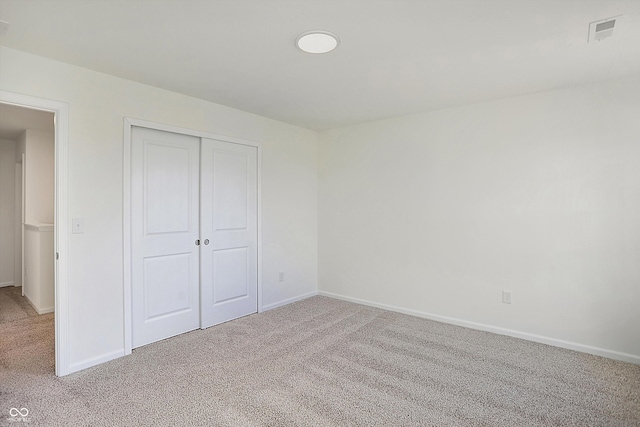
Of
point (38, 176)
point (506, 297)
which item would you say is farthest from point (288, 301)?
point (38, 176)

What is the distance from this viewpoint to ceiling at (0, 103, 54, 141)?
356 cm

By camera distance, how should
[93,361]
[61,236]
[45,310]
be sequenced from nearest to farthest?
[61,236], [93,361], [45,310]

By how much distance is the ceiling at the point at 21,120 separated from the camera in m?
3.56

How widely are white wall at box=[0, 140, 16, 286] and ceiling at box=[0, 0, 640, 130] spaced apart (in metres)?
4.05

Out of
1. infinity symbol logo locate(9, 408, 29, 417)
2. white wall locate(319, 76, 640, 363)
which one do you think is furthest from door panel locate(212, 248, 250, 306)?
infinity symbol logo locate(9, 408, 29, 417)

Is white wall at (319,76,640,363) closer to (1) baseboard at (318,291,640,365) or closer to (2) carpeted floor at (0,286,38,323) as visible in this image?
(1) baseboard at (318,291,640,365)

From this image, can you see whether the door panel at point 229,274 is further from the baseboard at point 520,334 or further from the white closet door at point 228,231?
the baseboard at point 520,334

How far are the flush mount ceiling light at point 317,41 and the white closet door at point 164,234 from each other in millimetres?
1708

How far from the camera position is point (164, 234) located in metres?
3.17

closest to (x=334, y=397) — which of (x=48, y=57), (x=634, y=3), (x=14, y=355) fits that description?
(x=14, y=355)

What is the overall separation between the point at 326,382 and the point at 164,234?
2011mm

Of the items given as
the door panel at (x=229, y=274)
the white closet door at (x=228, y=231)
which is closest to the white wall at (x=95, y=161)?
the white closet door at (x=228, y=231)

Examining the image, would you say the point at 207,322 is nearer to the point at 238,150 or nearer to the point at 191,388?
the point at 191,388

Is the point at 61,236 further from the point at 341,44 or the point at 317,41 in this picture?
the point at 341,44
